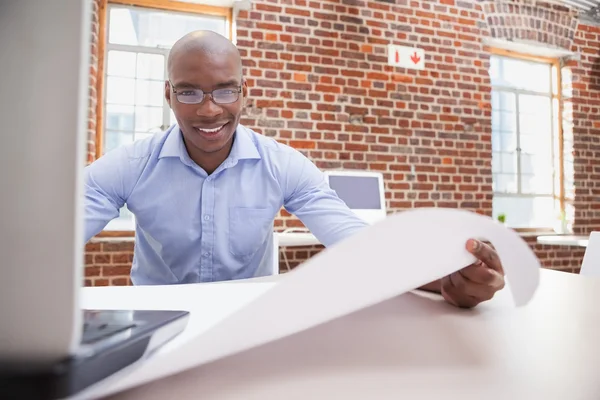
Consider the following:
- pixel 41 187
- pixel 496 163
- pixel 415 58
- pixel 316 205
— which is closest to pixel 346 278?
pixel 41 187

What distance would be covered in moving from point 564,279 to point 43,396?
3.10 ft

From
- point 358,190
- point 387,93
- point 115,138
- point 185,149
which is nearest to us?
point 185,149

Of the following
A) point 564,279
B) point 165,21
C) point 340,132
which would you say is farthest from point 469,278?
point 165,21

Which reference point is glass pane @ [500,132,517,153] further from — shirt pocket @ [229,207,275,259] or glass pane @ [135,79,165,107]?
shirt pocket @ [229,207,275,259]

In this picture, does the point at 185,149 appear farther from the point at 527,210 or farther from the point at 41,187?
the point at 527,210

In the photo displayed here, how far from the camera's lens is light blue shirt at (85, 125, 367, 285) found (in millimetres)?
1235

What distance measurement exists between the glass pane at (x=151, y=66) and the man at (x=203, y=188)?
7.17 ft

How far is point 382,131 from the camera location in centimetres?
355

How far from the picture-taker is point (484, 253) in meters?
0.48

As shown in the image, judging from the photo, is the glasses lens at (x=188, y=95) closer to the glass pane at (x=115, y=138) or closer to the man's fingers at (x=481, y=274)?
the man's fingers at (x=481, y=274)

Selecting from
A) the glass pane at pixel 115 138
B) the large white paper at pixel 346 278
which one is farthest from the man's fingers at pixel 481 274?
the glass pane at pixel 115 138

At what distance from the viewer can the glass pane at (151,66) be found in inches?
130

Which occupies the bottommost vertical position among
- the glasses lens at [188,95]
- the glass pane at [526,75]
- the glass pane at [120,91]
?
the glasses lens at [188,95]

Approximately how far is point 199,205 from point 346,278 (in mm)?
1009
